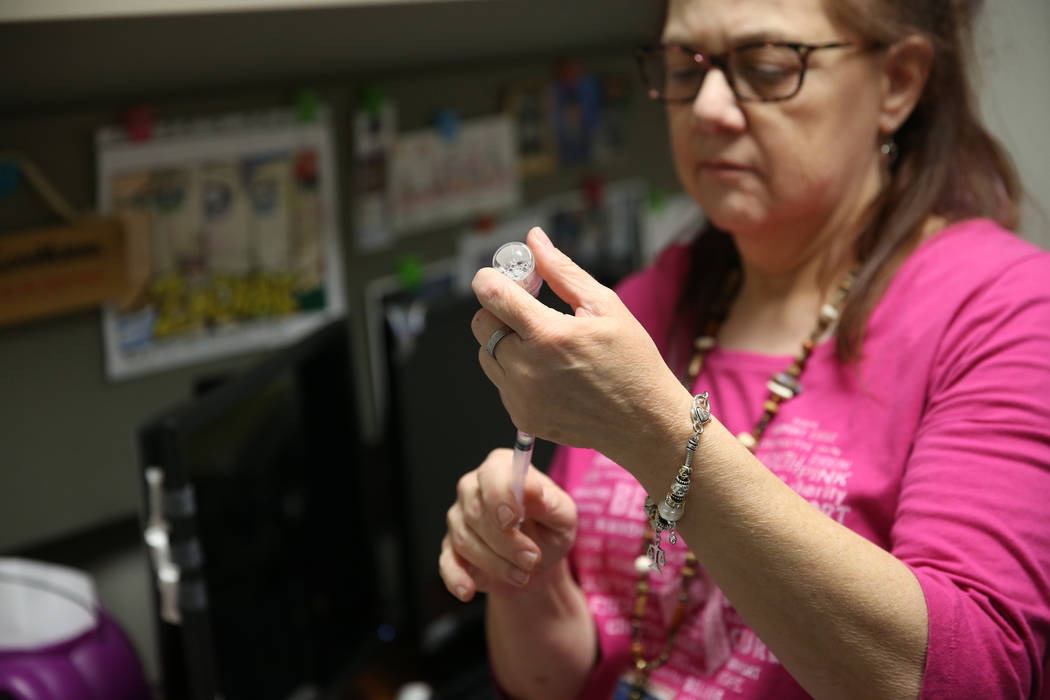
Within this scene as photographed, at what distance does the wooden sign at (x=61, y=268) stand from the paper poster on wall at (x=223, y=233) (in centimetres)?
3

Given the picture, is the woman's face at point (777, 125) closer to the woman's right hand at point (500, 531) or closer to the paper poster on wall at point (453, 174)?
the woman's right hand at point (500, 531)

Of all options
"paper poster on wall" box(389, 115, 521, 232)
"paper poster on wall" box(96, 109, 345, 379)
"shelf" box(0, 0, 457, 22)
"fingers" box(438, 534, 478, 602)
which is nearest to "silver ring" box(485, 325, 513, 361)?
"fingers" box(438, 534, 478, 602)

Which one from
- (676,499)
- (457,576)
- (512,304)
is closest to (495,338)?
(512,304)

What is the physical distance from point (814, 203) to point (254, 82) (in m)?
0.73

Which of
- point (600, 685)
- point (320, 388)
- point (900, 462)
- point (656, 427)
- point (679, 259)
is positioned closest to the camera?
point (656, 427)

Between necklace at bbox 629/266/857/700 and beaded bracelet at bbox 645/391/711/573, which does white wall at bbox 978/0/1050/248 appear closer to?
necklace at bbox 629/266/857/700

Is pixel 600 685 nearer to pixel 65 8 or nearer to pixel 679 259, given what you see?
pixel 679 259

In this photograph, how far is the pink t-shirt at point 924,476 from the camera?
609mm

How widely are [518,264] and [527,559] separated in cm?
25

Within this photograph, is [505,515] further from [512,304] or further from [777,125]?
[777,125]

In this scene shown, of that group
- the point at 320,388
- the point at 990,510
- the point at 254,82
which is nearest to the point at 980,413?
the point at 990,510

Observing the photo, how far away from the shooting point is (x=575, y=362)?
54cm

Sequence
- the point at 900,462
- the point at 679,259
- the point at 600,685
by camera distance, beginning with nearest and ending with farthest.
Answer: the point at 900,462
the point at 600,685
the point at 679,259

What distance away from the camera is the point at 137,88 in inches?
42.3
